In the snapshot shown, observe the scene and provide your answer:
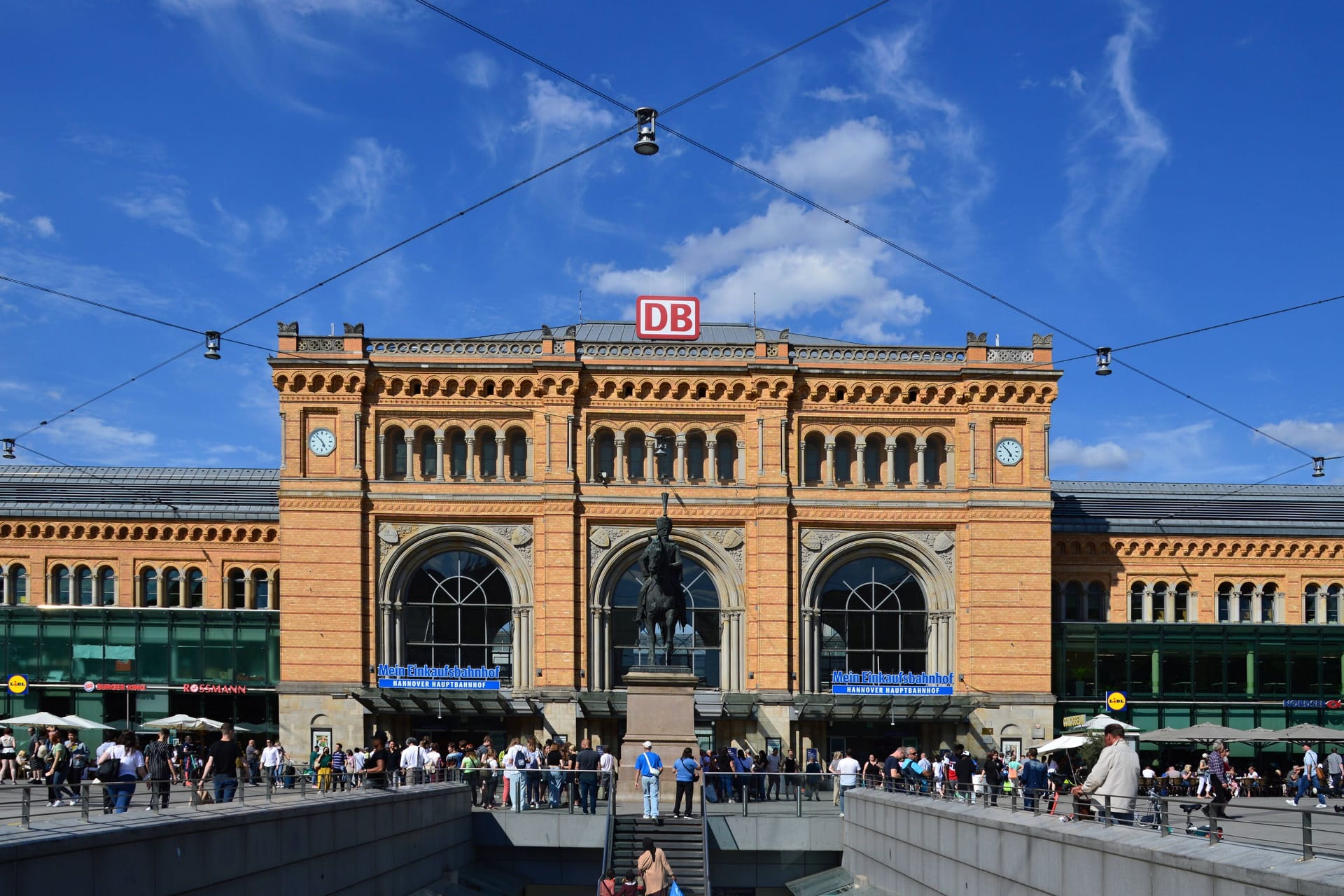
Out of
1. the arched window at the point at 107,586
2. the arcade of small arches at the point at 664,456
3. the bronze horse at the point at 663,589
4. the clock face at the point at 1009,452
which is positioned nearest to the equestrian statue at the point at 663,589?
the bronze horse at the point at 663,589

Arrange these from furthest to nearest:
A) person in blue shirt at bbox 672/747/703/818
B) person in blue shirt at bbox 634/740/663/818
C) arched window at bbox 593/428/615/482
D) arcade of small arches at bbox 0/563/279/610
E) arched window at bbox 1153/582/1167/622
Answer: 1. arcade of small arches at bbox 0/563/279/610
2. arched window at bbox 1153/582/1167/622
3. arched window at bbox 593/428/615/482
4. person in blue shirt at bbox 672/747/703/818
5. person in blue shirt at bbox 634/740/663/818

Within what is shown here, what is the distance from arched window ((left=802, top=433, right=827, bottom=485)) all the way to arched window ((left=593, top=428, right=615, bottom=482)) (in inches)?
257

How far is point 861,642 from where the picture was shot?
50.3 m

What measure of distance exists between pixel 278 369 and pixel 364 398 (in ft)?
9.75

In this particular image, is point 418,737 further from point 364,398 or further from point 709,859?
point 709,859

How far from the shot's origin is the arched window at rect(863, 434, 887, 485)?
167 feet

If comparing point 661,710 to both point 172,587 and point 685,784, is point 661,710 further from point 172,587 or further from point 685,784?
point 172,587

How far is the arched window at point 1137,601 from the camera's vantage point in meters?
54.6

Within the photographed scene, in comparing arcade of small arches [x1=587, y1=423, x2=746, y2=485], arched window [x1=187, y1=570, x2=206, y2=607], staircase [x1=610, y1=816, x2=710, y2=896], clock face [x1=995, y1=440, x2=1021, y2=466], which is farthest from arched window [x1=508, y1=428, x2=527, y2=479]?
staircase [x1=610, y1=816, x2=710, y2=896]

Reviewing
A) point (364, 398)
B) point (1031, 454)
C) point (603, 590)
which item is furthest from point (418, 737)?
point (1031, 454)

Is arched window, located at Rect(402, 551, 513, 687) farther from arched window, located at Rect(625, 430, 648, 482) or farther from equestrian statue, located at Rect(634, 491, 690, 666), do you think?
equestrian statue, located at Rect(634, 491, 690, 666)

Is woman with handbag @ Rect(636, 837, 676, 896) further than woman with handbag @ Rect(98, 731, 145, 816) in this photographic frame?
Yes

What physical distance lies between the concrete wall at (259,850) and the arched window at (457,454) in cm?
2090

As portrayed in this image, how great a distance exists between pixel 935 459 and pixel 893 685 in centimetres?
791
